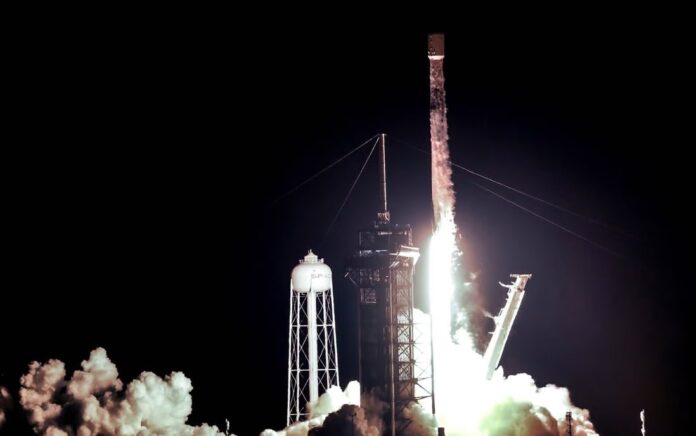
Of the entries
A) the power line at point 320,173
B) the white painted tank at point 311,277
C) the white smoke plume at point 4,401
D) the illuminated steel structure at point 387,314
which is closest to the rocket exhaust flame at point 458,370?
the illuminated steel structure at point 387,314

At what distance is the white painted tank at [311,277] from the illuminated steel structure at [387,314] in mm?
3900

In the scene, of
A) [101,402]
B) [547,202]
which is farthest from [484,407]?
[101,402]

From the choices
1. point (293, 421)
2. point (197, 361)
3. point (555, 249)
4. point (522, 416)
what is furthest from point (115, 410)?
point (555, 249)

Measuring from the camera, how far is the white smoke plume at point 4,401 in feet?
156

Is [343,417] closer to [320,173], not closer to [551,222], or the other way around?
[551,222]

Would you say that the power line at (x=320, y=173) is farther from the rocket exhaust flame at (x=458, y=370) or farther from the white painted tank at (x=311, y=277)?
the white painted tank at (x=311, y=277)

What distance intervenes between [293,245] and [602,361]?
53.2 feet

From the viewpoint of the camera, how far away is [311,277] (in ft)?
153

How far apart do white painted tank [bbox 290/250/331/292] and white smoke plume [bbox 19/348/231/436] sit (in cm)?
643

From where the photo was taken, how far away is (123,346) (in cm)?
5747

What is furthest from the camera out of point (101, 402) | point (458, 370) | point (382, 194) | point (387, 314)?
point (101, 402)

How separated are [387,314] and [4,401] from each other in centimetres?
1716

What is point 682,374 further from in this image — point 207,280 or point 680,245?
point 207,280

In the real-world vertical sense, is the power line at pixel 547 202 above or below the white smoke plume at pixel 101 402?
above
